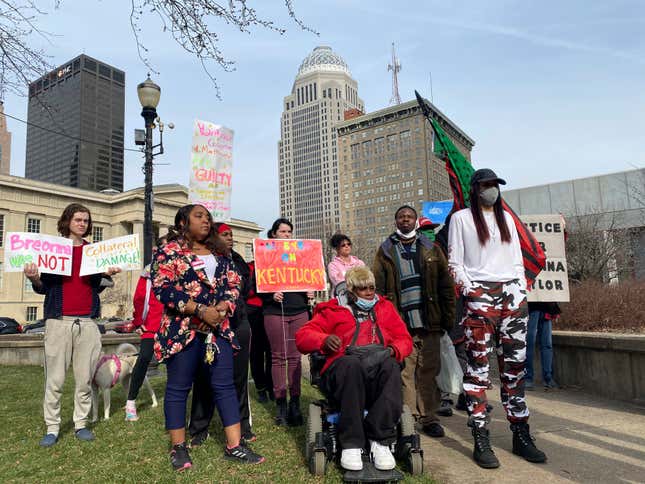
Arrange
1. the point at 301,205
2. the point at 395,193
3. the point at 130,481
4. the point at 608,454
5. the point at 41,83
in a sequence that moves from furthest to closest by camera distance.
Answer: the point at 301,205 → the point at 395,193 → the point at 41,83 → the point at 608,454 → the point at 130,481

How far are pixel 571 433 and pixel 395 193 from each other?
140 meters

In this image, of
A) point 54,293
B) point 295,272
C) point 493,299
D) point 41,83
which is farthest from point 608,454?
point 41,83

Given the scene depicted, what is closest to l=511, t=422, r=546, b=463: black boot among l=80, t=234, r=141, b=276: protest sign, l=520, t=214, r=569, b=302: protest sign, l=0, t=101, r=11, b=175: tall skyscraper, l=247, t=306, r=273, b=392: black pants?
l=520, t=214, r=569, b=302: protest sign

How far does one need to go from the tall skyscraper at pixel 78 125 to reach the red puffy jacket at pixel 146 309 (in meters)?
3.08

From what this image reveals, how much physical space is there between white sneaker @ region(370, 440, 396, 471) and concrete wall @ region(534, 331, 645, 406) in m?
3.67

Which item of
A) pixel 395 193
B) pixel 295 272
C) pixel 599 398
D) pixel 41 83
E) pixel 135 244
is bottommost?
pixel 599 398

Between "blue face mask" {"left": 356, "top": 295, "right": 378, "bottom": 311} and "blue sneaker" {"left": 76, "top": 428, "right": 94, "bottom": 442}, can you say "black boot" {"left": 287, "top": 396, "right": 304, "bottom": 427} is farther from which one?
"blue sneaker" {"left": 76, "top": 428, "right": 94, "bottom": 442}

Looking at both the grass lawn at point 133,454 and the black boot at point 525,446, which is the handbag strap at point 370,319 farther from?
the black boot at point 525,446

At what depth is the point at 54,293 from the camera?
4.49 meters

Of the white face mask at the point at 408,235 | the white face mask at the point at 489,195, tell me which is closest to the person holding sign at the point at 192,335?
the white face mask at the point at 408,235

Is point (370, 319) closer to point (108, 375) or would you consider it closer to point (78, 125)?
point (108, 375)

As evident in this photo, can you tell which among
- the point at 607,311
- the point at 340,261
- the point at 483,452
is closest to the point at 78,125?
the point at 340,261

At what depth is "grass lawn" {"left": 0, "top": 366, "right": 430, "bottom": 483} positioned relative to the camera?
3.32 metres

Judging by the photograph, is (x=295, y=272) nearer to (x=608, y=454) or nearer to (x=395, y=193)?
(x=608, y=454)
